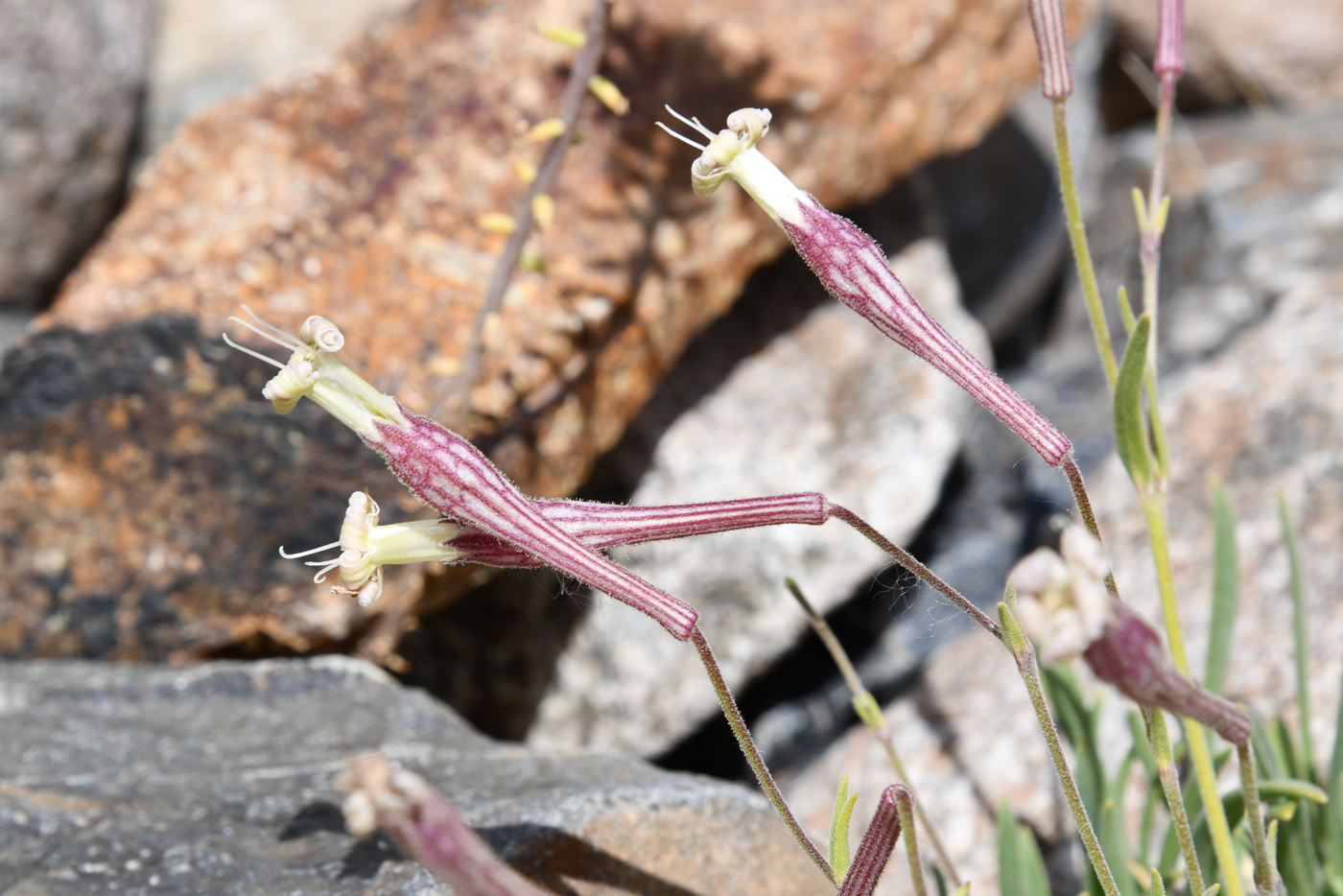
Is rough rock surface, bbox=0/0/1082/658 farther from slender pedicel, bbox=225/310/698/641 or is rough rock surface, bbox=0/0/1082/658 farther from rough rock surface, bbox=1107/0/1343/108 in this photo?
rough rock surface, bbox=1107/0/1343/108

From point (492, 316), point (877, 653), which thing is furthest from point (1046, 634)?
point (877, 653)

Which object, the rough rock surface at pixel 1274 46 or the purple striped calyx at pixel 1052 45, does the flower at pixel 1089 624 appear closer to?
the purple striped calyx at pixel 1052 45

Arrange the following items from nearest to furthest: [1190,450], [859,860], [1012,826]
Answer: [859,860] → [1012,826] → [1190,450]

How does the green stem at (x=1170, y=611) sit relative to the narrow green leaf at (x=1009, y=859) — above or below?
above

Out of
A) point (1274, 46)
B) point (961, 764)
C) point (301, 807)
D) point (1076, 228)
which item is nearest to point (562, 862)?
point (301, 807)

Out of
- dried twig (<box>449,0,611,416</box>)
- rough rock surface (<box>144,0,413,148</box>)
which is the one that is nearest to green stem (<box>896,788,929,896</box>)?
dried twig (<box>449,0,611,416</box>)

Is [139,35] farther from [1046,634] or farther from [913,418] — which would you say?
[1046,634]

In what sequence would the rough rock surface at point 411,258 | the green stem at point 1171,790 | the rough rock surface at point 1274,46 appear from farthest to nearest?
the rough rock surface at point 1274,46 < the rough rock surface at point 411,258 < the green stem at point 1171,790

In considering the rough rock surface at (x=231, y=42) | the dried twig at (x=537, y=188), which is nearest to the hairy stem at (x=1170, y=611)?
the dried twig at (x=537, y=188)
